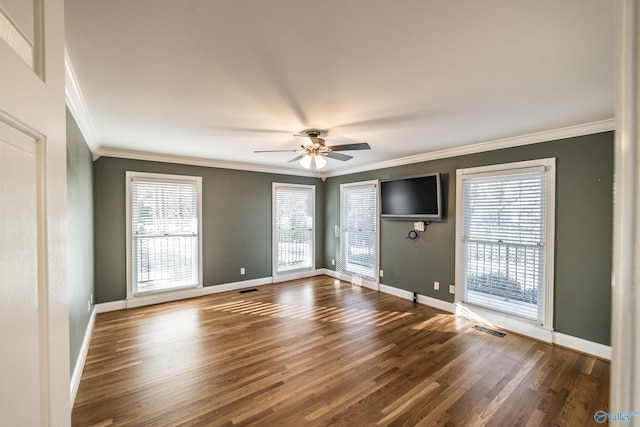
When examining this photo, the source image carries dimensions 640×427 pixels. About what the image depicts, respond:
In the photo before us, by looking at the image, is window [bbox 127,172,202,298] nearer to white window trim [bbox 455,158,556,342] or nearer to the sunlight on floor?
the sunlight on floor

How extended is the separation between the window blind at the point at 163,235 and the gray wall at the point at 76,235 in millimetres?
1130

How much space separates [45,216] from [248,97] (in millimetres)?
1874

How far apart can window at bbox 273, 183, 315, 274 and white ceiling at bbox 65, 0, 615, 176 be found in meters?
2.89

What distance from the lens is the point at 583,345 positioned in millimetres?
2977

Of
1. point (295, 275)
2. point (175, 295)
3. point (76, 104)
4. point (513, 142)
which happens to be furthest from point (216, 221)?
point (513, 142)

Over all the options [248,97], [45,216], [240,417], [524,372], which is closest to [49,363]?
[45,216]

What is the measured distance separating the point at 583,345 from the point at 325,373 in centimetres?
288

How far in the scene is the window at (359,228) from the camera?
5379 millimetres

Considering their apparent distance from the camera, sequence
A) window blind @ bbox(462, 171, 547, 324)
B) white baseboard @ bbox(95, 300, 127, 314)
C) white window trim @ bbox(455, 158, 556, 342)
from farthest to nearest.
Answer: white baseboard @ bbox(95, 300, 127, 314) < window blind @ bbox(462, 171, 547, 324) < white window trim @ bbox(455, 158, 556, 342)

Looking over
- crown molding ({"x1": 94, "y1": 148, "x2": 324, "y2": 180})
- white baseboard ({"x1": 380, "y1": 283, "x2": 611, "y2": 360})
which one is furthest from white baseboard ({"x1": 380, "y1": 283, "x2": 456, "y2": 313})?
crown molding ({"x1": 94, "y1": 148, "x2": 324, "y2": 180})

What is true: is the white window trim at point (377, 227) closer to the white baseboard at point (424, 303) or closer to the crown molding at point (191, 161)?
the white baseboard at point (424, 303)

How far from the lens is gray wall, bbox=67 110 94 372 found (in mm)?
2309

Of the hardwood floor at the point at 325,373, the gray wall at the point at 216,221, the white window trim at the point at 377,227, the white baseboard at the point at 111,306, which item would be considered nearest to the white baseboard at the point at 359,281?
the white window trim at the point at 377,227

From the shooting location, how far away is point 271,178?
225 inches
